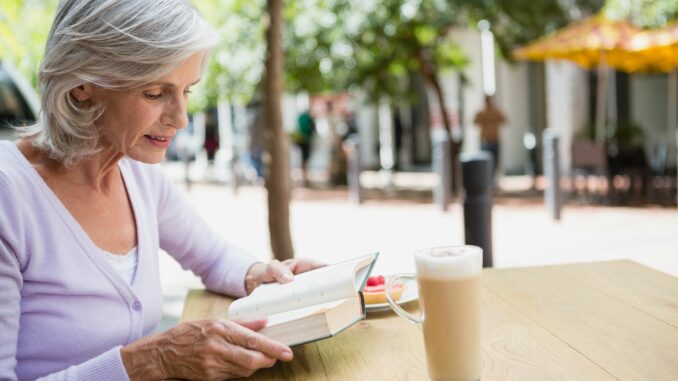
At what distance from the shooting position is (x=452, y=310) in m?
1.30

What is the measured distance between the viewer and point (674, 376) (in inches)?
52.4

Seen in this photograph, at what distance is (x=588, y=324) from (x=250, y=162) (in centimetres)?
1630

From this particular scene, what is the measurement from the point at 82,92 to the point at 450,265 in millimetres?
983

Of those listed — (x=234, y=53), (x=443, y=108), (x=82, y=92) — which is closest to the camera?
(x=82, y=92)

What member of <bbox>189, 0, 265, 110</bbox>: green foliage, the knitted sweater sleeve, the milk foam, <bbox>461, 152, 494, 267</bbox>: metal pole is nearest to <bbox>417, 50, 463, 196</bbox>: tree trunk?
<bbox>189, 0, 265, 110</bbox>: green foliage

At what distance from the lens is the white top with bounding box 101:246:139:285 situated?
1.86 meters

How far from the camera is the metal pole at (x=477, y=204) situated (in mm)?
4207

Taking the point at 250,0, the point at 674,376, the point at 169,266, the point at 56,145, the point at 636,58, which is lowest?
the point at 169,266

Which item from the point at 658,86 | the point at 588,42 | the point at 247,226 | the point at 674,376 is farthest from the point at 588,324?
the point at 658,86

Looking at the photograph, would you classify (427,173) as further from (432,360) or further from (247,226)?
(432,360)

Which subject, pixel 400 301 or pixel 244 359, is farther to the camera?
pixel 400 301

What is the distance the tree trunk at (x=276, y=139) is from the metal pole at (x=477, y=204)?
1.61 meters

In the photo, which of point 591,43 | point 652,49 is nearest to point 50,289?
point 591,43

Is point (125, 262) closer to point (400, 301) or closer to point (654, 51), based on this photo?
point (400, 301)
